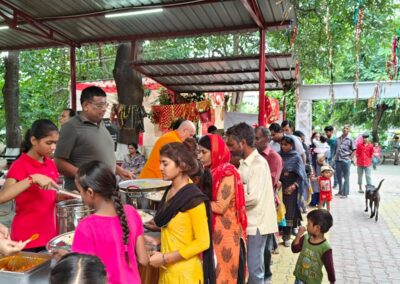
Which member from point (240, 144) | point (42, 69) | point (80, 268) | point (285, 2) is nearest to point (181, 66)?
point (285, 2)

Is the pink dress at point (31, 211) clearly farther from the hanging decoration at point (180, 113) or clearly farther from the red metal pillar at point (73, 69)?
the hanging decoration at point (180, 113)

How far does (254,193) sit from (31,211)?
1683 mm

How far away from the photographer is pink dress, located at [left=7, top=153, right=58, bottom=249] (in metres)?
2.27

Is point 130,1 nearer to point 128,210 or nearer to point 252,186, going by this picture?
point 252,186

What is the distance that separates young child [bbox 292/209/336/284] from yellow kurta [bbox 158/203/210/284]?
1.45 meters

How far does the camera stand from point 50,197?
2.36 meters

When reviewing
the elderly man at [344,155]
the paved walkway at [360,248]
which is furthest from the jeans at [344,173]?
the paved walkway at [360,248]

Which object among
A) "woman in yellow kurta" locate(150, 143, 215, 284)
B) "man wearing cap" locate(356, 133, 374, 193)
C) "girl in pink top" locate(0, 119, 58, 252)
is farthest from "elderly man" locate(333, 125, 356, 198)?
"girl in pink top" locate(0, 119, 58, 252)

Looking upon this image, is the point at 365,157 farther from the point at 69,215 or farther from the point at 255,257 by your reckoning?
the point at 69,215

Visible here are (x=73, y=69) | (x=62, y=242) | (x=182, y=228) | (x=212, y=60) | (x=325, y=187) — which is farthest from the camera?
(x=73, y=69)

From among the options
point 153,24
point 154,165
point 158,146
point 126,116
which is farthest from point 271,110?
point 154,165

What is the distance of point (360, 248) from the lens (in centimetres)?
542

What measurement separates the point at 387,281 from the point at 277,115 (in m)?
5.67

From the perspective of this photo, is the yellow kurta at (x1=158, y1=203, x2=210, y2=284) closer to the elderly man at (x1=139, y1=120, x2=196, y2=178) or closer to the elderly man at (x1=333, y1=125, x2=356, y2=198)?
the elderly man at (x1=139, y1=120, x2=196, y2=178)
